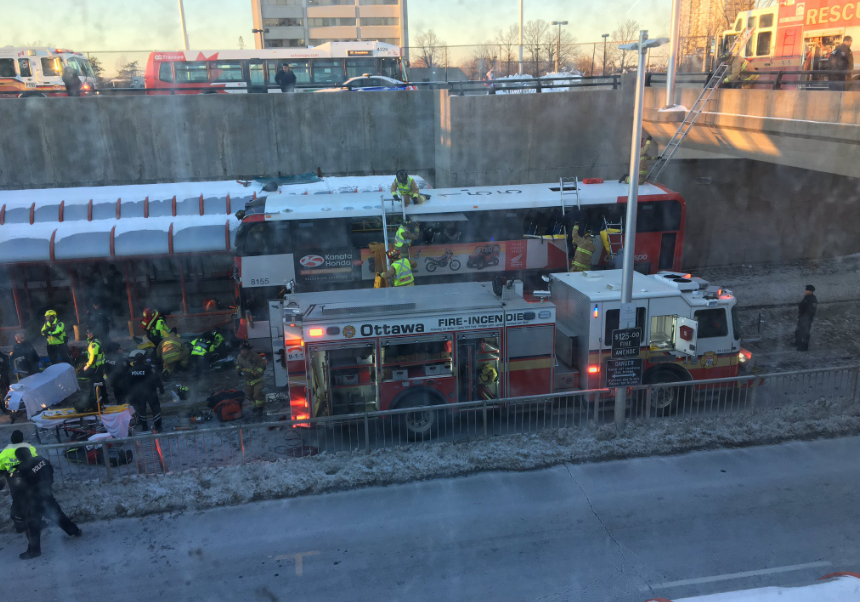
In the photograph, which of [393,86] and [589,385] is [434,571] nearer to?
[589,385]

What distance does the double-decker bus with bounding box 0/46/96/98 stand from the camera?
93.5 ft

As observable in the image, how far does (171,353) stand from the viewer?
1178cm

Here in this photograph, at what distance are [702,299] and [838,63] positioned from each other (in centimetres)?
759

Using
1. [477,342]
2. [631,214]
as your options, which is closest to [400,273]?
[477,342]

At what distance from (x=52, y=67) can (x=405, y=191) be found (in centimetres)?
2430

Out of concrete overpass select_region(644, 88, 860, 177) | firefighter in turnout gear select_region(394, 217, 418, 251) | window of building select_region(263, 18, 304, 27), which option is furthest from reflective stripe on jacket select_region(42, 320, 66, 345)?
window of building select_region(263, 18, 304, 27)

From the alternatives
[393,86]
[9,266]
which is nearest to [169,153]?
[9,266]

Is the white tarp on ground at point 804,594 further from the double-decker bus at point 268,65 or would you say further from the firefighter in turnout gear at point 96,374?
the double-decker bus at point 268,65

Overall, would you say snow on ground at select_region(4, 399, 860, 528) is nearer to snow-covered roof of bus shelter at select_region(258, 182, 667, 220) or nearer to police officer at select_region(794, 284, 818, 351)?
police officer at select_region(794, 284, 818, 351)

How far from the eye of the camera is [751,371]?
1150 cm

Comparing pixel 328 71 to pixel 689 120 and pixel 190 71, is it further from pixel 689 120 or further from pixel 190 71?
pixel 689 120

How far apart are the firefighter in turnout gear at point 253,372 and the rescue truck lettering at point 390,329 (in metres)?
2.45

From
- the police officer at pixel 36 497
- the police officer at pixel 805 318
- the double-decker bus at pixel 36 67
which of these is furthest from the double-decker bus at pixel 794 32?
the double-decker bus at pixel 36 67

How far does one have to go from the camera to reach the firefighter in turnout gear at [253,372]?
32.7ft
